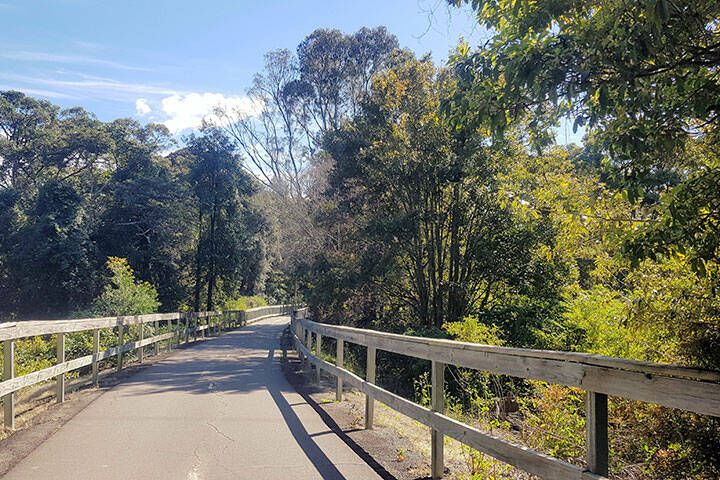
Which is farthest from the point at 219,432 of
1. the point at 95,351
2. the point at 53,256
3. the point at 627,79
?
the point at 53,256

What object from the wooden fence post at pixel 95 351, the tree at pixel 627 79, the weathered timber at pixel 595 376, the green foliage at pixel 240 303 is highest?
the tree at pixel 627 79

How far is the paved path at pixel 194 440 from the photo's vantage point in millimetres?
5139

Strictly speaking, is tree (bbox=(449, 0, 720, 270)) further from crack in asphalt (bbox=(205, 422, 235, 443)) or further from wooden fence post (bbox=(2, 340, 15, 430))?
wooden fence post (bbox=(2, 340, 15, 430))

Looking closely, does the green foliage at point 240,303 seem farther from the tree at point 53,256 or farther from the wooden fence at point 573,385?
the wooden fence at point 573,385

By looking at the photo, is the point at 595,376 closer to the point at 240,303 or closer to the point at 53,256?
the point at 53,256

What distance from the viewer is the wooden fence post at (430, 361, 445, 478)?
16.1 feet

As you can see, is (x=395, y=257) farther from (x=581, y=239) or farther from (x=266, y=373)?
(x=581, y=239)

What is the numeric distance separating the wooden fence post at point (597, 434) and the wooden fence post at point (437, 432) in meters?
1.89

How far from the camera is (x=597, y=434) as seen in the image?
3039 mm

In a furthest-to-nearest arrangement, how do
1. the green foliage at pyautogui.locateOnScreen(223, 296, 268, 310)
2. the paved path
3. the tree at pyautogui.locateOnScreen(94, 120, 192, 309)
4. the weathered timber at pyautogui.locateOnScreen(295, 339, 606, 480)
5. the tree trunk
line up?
the green foliage at pyautogui.locateOnScreen(223, 296, 268, 310) < the tree trunk < the tree at pyautogui.locateOnScreen(94, 120, 192, 309) < the paved path < the weathered timber at pyautogui.locateOnScreen(295, 339, 606, 480)

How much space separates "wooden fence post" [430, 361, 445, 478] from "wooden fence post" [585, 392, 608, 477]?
1.89 m

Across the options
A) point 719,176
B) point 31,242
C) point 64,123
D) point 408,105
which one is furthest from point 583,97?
point 64,123

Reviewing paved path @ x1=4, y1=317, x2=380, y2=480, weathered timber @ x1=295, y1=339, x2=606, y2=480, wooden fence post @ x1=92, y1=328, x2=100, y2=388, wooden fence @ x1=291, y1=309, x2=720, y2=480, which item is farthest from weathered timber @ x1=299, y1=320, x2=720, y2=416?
wooden fence post @ x1=92, y1=328, x2=100, y2=388

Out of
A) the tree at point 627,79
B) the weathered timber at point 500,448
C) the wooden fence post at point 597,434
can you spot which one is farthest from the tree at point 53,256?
the wooden fence post at point 597,434
